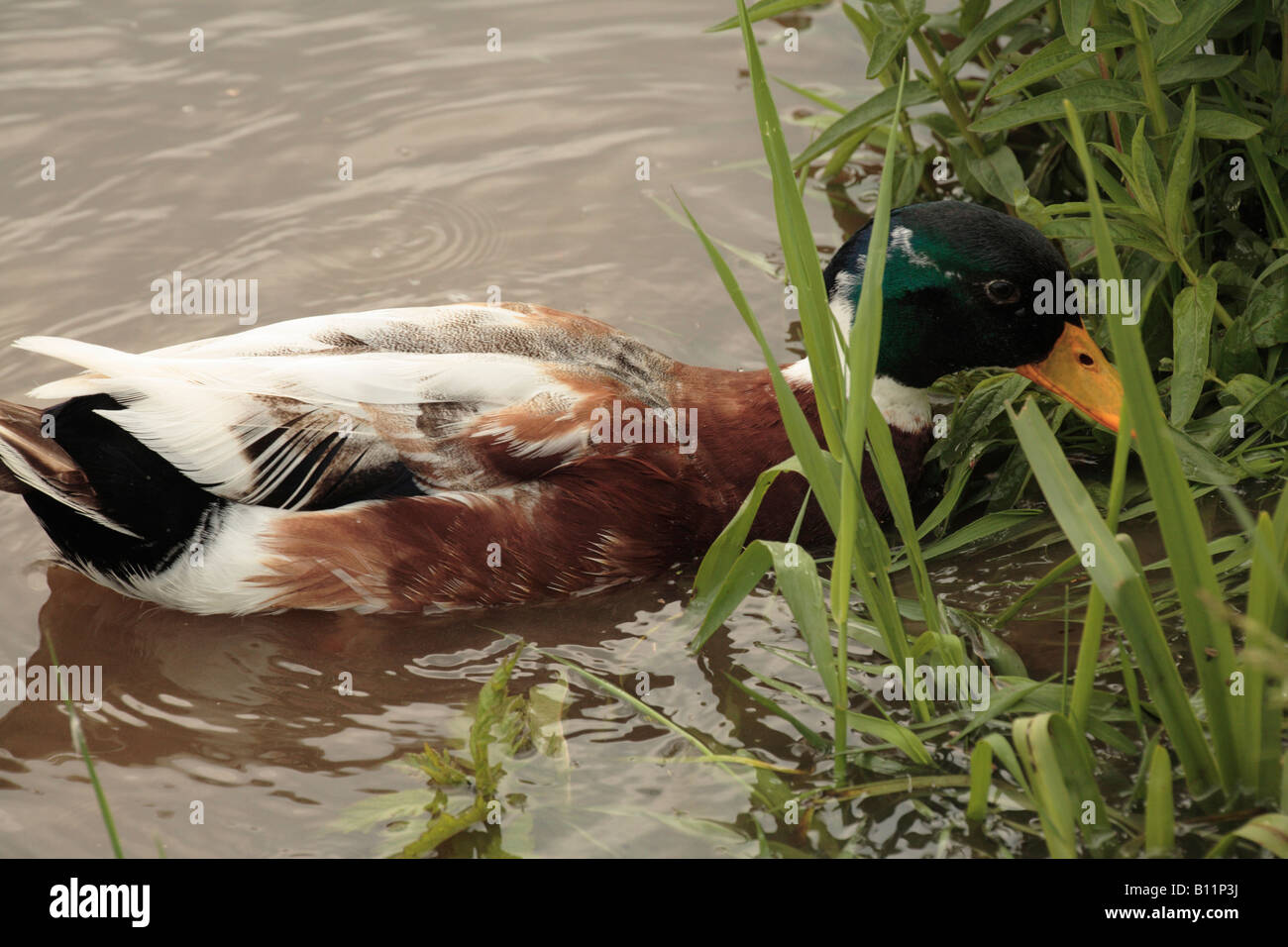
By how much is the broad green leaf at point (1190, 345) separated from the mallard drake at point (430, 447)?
27 cm

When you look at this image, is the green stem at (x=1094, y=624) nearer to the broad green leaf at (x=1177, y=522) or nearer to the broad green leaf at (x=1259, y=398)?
the broad green leaf at (x=1177, y=522)

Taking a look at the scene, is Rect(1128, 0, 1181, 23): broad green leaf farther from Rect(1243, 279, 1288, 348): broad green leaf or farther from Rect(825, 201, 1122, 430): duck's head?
Rect(1243, 279, 1288, 348): broad green leaf

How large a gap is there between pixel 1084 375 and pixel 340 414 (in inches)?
82.3

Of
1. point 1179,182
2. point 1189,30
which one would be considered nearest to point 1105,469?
point 1179,182

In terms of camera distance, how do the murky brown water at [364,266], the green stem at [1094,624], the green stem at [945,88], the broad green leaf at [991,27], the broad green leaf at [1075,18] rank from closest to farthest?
the green stem at [1094,624] → the murky brown water at [364,266] → the broad green leaf at [1075,18] → the broad green leaf at [991,27] → the green stem at [945,88]

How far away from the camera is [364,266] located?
5488 millimetres

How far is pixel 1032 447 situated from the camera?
8.82 ft

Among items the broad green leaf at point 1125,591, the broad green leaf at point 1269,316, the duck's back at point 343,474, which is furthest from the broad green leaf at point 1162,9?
the duck's back at point 343,474

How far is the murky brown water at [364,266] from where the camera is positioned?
3318mm

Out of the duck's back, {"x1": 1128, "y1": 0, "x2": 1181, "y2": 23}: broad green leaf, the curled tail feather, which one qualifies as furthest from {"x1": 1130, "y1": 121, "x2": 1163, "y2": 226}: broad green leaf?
the curled tail feather

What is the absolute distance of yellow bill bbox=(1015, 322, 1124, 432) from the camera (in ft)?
12.9

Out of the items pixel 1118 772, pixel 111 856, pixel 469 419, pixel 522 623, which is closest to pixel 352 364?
pixel 469 419

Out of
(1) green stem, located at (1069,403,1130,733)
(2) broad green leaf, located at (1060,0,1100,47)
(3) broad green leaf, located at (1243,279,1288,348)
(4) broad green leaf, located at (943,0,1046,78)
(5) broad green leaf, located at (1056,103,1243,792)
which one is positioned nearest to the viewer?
(5) broad green leaf, located at (1056,103,1243,792)

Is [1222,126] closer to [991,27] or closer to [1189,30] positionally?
[1189,30]
